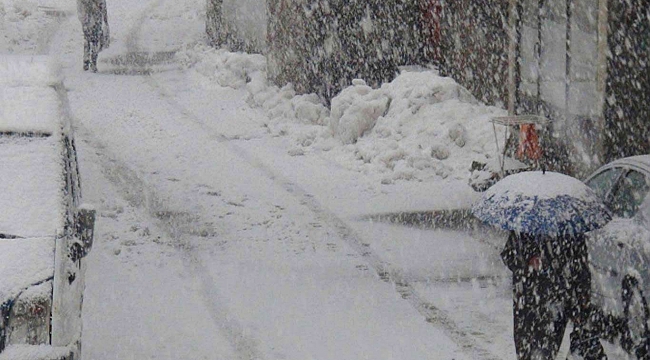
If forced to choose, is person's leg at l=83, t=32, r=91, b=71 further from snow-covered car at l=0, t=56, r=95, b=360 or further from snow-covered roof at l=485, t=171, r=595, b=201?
snow-covered roof at l=485, t=171, r=595, b=201

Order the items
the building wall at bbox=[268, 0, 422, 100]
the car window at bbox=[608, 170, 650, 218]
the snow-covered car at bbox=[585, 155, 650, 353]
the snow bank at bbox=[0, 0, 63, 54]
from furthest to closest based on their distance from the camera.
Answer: the snow bank at bbox=[0, 0, 63, 54], the building wall at bbox=[268, 0, 422, 100], the car window at bbox=[608, 170, 650, 218], the snow-covered car at bbox=[585, 155, 650, 353]

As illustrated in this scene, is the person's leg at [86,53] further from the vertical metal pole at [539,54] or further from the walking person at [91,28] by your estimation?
the vertical metal pole at [539,54]

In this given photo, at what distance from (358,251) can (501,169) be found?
2475 mm

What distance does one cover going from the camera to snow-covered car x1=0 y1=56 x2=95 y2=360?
5105mm

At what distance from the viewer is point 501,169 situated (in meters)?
11.3

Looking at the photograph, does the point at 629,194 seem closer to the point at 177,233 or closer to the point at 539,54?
the point at 177,233

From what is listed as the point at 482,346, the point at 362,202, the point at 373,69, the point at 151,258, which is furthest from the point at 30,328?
the point at 373,69

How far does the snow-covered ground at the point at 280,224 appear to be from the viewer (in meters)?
7.47

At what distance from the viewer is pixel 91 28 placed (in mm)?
21469

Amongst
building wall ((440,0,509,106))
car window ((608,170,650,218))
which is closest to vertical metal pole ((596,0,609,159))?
car window ((608,170,650,218))

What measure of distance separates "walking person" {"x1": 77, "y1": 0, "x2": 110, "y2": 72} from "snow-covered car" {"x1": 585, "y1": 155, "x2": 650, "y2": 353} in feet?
53.0

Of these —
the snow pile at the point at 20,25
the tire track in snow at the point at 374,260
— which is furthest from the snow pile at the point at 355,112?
the snow pile at the point at 20,25

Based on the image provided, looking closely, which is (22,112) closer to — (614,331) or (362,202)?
(614,331)

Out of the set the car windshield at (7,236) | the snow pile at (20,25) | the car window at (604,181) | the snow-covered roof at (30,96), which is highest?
the snow-covered roof at (30,96)
